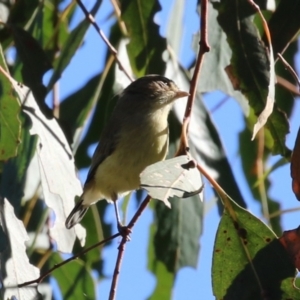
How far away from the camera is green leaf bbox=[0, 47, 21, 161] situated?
2.66 m

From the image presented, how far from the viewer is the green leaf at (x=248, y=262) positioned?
7.44 ft

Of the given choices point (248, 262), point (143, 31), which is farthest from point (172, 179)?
point (143, 31)

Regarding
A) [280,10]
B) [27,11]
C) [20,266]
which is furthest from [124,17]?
[20,266]

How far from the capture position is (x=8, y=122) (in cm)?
270

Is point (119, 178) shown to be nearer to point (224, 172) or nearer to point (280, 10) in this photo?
point (224, 172)

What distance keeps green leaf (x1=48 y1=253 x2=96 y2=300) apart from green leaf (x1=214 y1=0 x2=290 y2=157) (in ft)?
3.12

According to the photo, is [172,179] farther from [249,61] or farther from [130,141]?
[130,141]

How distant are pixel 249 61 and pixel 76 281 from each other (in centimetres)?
113

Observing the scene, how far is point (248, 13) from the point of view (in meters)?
2.88

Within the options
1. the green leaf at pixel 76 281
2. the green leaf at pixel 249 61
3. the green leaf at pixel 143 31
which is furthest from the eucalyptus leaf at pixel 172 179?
the green leaf at pixel 76 281

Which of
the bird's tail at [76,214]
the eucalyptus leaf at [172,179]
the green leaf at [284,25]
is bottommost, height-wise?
the bird's tail at [76,214]

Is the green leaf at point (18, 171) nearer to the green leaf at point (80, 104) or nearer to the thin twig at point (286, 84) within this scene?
the green leaf at point (80, 104)

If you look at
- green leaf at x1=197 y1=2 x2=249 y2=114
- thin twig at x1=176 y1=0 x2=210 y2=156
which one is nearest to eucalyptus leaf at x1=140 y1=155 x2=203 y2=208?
thin twig at x1=176 y1=0 x2=210 y2=156

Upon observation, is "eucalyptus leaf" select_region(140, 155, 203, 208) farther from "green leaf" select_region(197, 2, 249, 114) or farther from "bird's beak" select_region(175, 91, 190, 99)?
"bird's beak" select_region(175, 91, 190, 99)
